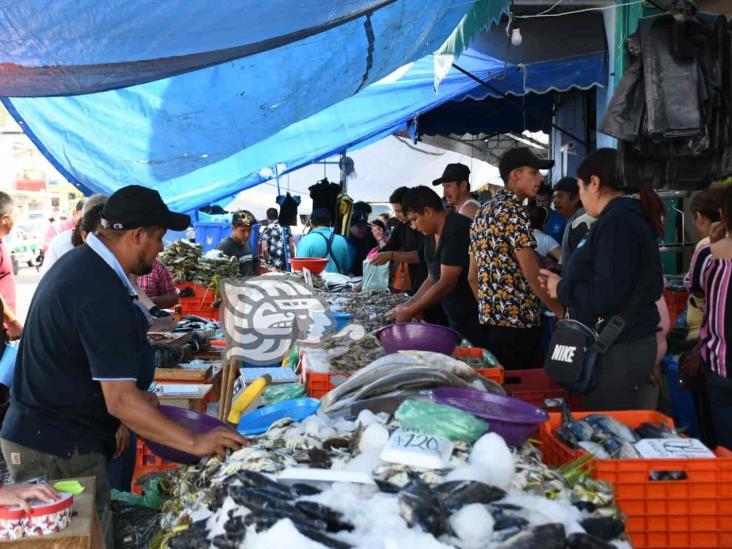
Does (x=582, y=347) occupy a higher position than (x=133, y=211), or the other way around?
(x=133, y=211)

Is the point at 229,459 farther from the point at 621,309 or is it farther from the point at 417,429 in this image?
the point at 621,309

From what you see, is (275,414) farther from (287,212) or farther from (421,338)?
(287,212)

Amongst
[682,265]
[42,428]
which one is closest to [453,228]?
[42,428]

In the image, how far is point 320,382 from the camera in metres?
3.58

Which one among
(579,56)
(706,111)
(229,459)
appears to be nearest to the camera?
(229,459)

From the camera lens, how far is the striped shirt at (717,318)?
3.67 m

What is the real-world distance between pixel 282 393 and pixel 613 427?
146 cm

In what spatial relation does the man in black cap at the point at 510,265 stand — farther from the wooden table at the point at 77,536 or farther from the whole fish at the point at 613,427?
the wooden table at the point at 77,536

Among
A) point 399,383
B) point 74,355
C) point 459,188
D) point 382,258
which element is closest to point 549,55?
point 382,258

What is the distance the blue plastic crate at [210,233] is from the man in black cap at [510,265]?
10304 millimetres

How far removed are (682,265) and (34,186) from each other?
3635 centimetres

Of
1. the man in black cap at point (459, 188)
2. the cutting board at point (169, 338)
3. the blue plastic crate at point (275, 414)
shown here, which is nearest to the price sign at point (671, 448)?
the blue plastic crate at point (275, 414)

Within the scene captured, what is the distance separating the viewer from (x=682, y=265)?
25.5ft

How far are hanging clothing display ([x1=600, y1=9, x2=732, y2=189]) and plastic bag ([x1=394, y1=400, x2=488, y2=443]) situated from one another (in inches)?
74.7
